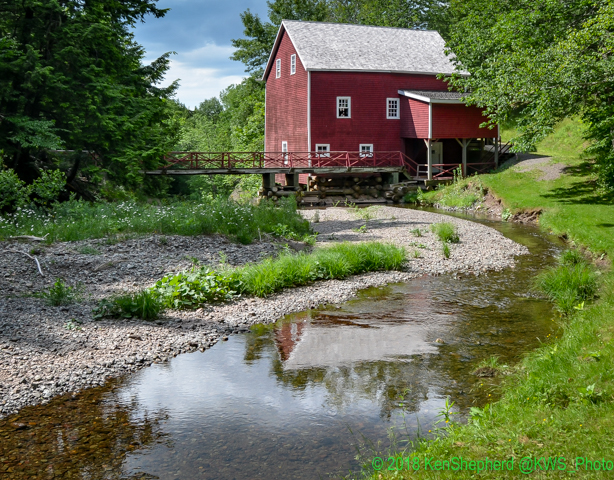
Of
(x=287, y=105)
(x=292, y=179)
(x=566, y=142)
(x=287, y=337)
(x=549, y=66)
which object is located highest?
(x=287, y=105)

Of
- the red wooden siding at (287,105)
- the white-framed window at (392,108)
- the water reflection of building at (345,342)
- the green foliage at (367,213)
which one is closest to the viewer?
the water reflection of building at (345,342)

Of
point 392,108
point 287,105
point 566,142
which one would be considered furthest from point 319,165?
point 566,142

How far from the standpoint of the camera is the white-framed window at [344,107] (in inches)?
1266

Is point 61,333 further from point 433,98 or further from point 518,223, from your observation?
point 433,98

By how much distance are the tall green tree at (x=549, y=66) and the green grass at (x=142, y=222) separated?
31.2 feet

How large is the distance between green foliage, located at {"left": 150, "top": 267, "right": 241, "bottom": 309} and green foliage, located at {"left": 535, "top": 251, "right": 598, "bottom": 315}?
6.06 meters

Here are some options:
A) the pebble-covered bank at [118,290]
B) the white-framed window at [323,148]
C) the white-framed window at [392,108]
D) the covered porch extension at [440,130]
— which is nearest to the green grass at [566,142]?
the covered porch extension at [440,130]

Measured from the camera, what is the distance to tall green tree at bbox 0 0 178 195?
56.5 feet

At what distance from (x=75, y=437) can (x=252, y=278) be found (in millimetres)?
6089

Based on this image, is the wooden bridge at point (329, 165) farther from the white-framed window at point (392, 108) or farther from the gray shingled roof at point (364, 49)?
the gray shingled roof at point (364, 49)

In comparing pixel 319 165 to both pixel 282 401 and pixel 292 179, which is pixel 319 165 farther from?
pixel 282 401

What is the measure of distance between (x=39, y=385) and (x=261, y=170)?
2202cm

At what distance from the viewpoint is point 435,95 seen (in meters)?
31.9

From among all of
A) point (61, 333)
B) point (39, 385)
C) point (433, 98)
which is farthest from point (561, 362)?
point (433, 98)
